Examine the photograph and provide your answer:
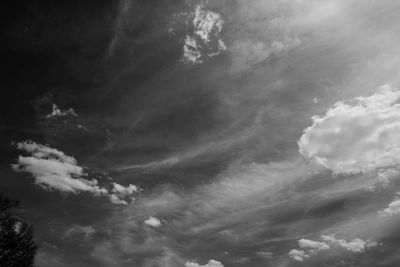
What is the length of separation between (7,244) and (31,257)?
13.1 feet

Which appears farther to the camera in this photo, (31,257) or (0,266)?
(31,257)

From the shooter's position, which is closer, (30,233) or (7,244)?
(7,244)

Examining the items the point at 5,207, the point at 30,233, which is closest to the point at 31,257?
the point at 30,233

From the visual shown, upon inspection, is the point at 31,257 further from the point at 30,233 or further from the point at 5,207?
the point at 5,207

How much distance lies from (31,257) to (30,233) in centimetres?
299

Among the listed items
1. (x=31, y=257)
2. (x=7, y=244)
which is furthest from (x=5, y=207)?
(x=31, y=257)

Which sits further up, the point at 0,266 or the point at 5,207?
the point at 5,207

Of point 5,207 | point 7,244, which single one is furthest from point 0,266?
point 5,207

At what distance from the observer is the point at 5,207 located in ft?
152

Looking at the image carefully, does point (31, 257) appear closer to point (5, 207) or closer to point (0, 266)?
point (0, 266)

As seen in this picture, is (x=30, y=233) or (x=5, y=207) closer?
(x=5, y=207)

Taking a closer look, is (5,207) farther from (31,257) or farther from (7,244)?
(31,257)

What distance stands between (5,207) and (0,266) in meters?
6.72

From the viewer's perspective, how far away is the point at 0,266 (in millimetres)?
44781
